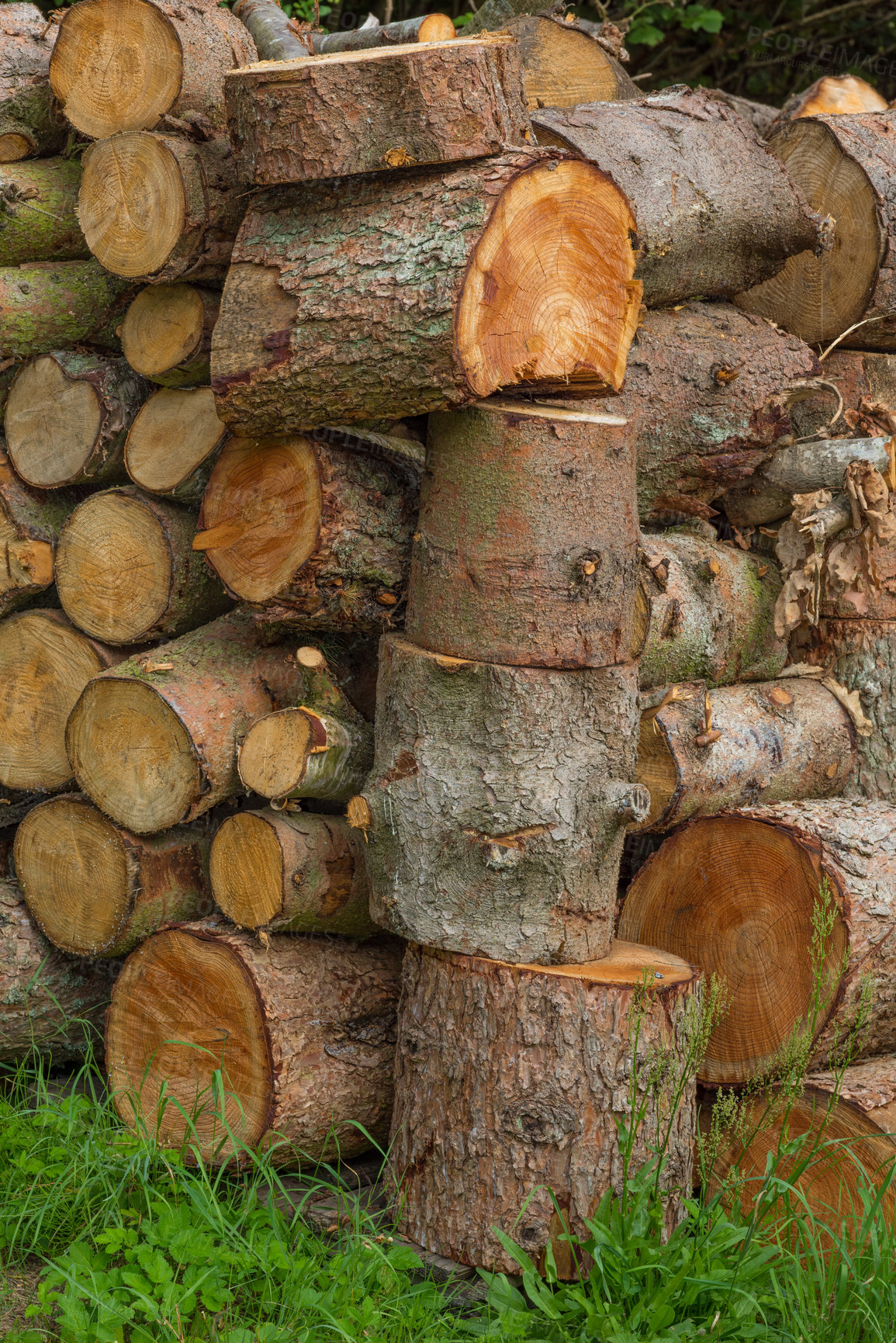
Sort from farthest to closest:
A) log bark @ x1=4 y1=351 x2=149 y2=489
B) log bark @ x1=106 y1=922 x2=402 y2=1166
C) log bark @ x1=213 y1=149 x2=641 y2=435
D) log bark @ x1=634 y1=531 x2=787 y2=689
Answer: log bark @ x1=4 y1=351 x2=149 y2=489, log bark @ x1=634 y1=531 x2=787 y2=689, log bark @ x1=106 y1=922 x2=402 y2=1166, log bark @ x1=213 y1=149 x2=641 y2=435

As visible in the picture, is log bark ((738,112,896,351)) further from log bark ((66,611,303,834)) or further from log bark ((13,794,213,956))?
log bark ((13,794,213,956))

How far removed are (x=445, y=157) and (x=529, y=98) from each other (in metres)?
1.65

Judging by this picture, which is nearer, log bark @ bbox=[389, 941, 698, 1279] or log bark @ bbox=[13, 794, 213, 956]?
log bark @ bbox=[389, 941, 698, 1279]

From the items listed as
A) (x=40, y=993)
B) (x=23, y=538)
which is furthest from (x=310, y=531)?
(x=40, y=993)

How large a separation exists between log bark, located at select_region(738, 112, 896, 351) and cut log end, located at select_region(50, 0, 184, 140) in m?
1.69

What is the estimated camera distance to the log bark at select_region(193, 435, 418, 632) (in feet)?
8.63

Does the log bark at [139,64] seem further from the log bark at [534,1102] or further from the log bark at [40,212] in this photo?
the log bark at [534,1102]

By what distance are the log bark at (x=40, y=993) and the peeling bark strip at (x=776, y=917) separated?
1.43 meters

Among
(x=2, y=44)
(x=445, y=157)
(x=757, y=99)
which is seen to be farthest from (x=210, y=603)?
(x=757, y=99)

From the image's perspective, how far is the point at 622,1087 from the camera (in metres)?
2.49

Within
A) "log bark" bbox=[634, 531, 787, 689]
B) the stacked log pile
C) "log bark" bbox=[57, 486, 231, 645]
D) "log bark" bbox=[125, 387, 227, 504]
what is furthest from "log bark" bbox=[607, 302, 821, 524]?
"log bark" bbox=[57, 486, 231, 645]

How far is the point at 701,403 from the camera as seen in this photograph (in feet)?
10.4

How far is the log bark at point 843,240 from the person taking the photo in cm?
343

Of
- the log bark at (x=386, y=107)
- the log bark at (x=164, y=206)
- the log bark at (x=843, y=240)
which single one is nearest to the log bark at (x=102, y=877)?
the log bark at (x=164, y=206)
